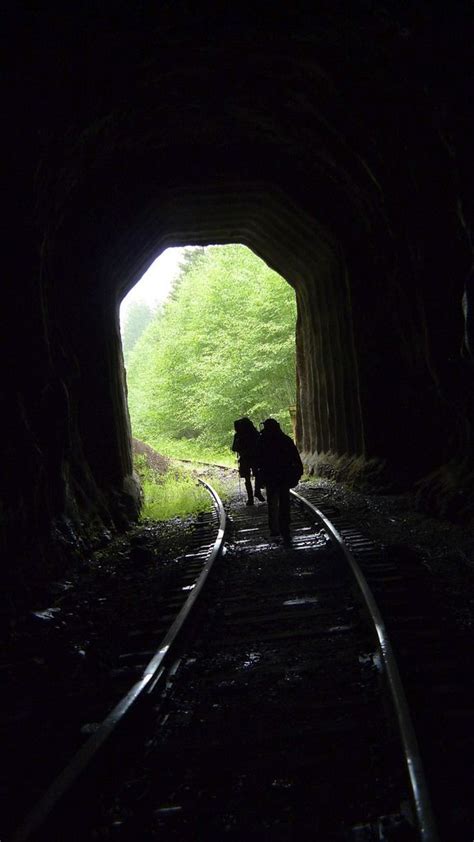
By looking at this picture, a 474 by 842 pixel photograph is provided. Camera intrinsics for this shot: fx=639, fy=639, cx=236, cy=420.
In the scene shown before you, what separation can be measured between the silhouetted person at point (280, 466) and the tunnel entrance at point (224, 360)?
51.9 feet

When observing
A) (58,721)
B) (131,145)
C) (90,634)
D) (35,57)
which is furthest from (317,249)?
(58,721)

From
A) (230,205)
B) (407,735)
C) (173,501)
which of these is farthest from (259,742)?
(230,205)

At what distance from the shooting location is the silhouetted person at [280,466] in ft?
25.6

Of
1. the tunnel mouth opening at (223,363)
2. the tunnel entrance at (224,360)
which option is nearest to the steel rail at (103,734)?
the tunnel mouth opening at (223,363)

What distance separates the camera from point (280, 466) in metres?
7.86

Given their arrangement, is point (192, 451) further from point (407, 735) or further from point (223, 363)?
point (407, 735)

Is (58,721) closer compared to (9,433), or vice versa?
(58,721)

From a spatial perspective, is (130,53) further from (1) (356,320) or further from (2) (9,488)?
(1) (356,320)

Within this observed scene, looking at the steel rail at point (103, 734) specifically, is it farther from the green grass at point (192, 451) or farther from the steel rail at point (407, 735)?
the green grass at point (192, 451)

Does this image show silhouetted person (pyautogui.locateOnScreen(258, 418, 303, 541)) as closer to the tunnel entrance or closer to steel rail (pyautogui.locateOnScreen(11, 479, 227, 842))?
steel rail (pyautogui.locateOnScreen(11, 479, 227, 842))

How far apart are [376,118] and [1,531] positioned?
21.2 ft

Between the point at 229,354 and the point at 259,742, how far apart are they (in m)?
24.7

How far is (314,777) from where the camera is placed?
250 cm

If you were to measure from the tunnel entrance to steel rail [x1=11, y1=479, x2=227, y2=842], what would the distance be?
19.8m
